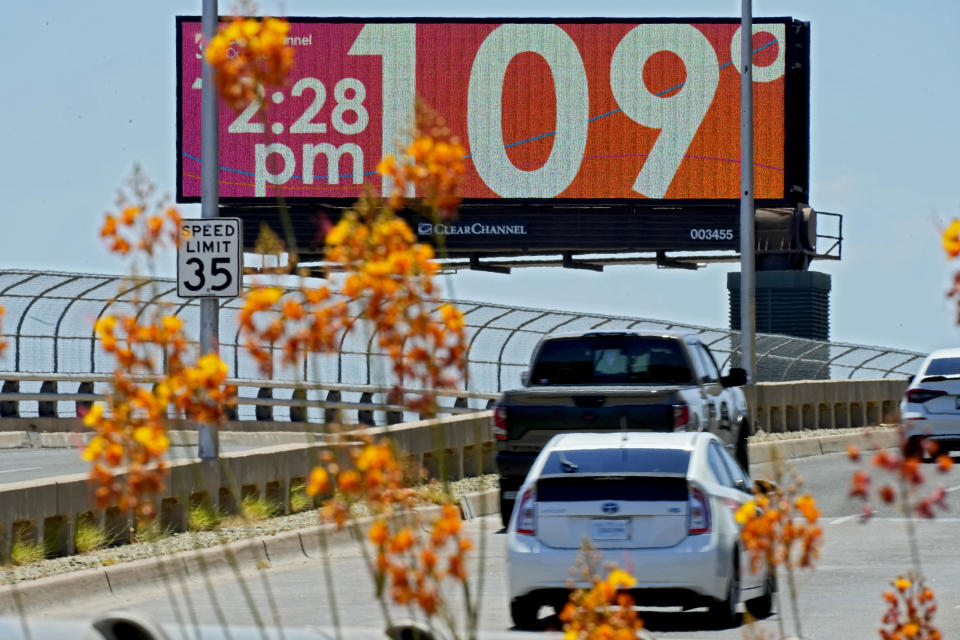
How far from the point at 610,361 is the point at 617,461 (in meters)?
6.39

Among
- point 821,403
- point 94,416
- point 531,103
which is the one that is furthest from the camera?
point 531,103

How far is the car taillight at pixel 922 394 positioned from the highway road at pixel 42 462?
32.9 ft

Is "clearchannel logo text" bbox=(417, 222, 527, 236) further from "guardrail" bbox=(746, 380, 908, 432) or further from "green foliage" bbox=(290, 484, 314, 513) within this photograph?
"green foliage" bbox=(290, 484, 314, 513)

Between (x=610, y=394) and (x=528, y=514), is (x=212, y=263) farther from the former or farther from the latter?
(x=528, y=514)

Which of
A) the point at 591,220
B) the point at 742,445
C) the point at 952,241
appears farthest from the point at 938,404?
the point at 591,220

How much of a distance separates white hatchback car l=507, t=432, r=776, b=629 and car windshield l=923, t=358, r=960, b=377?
592 inches

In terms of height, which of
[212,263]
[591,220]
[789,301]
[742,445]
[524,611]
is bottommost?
[524,611]

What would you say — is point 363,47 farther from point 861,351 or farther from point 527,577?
point 527,577

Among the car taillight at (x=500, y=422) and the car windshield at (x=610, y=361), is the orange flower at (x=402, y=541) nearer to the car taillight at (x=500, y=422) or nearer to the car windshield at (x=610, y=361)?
the car taillight at (x=500, y=422)

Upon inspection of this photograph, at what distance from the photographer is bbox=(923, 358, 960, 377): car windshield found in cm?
2689

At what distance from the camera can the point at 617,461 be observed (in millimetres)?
12797

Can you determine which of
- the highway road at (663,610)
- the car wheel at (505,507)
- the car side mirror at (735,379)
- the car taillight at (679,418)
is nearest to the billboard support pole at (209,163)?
the highway road at (663,610)

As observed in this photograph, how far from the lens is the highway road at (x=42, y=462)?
84.8 feet

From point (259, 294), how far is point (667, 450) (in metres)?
8.72
